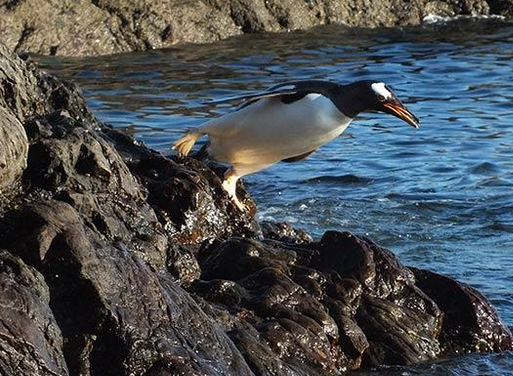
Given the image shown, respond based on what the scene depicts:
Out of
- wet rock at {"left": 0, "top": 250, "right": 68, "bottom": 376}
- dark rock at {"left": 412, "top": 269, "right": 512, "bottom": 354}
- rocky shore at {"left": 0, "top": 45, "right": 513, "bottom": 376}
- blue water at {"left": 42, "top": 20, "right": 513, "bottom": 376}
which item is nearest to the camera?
wet rock at {"left": 0, "top": 250, "right": 68, "bottom": 376}

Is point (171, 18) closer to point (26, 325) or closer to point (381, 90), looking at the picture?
point (381, 90)

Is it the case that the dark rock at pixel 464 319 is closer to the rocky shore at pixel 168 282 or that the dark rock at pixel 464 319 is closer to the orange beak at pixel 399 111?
the rocky shore at pixel 168 282

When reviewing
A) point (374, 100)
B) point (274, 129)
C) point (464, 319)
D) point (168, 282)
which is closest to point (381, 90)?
point (374, 100)

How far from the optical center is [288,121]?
8.73m

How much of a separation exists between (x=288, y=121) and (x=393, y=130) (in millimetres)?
5022

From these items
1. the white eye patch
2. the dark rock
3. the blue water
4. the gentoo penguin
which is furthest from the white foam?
the dark rock

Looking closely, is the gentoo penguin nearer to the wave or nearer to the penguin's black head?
the penguin's black head

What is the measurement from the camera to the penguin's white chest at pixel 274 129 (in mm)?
8641

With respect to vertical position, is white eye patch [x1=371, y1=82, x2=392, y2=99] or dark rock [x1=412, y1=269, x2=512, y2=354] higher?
white eye patch [x1=371, y1=82, x2=392, y2=99]

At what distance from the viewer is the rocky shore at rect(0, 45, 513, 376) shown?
5000 mm

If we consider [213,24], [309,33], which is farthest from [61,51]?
[309,33]

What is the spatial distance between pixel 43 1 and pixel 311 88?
8693 millimetres

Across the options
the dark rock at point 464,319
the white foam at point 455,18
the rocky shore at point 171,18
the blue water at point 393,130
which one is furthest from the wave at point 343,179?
the white foam at point 455,18

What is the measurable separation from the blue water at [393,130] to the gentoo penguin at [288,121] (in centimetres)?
91
